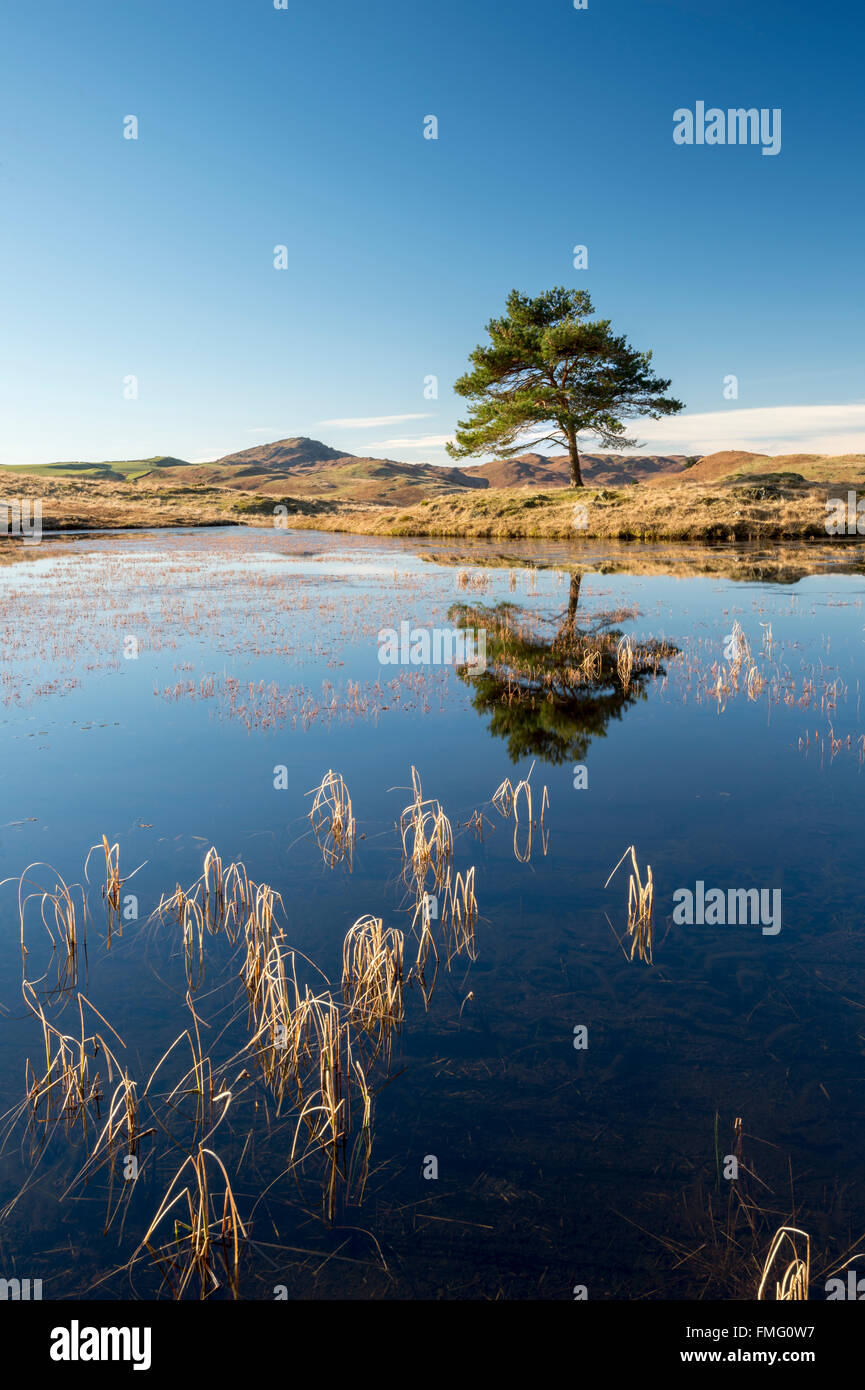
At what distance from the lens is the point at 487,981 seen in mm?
6043

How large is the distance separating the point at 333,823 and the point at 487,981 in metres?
3.41

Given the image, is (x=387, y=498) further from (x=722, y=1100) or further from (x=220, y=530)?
(x=722, y=1100)

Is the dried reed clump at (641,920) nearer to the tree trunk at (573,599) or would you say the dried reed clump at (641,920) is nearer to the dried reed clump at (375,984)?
the dried reed clump at (375,984)

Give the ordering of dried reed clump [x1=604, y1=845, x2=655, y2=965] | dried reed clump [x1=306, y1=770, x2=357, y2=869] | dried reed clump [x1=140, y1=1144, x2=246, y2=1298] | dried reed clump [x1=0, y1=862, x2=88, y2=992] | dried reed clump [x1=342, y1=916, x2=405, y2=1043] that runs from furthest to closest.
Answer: dried reed clump [x1=306, y1=770, x2=357, y2=869], dried reed clump [x1=604, y1=845, x2=655, y2=965], dried reed clump [x1=0, y1=862, x2=88, y2=992], dried reed clump [x1=342, y1=916, x2=405, y2=1043], dried reed clump [x1=140, y1=1144, x2=246, y2=1298]

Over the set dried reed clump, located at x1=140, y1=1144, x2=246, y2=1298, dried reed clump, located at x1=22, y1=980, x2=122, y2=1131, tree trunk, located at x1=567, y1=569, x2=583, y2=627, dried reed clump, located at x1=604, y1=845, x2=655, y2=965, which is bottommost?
dried reed clump, located at x1=140, y1=1144, x2=246, y2=1298

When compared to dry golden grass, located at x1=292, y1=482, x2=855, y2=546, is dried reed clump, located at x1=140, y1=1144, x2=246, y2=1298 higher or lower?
lower

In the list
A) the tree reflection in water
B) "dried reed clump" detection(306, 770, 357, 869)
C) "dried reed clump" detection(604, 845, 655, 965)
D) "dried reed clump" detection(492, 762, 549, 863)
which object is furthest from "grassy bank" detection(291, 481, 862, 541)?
"dried reed clump" detection(604, 845, 655, 965)

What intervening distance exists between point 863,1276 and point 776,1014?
204 centimetres

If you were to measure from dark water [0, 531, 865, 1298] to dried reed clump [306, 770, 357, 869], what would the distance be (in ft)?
0.58

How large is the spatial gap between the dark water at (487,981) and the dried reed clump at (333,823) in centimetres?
18

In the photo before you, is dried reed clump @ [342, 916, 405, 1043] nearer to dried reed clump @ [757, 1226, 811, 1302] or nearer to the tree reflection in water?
dried reed clump @ [757, 1226, 811, 1302]

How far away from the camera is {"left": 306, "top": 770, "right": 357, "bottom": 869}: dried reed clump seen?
27.8ft

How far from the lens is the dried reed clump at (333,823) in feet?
27.8
